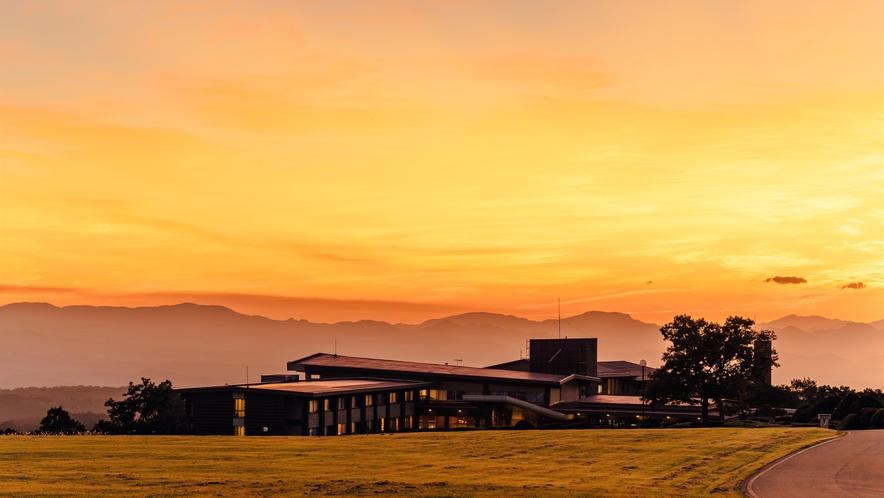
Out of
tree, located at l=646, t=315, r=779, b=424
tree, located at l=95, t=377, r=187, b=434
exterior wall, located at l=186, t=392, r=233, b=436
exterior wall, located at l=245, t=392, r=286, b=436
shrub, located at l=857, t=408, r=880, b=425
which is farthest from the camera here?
tree, located at l=646, t=315, r=779, b=424

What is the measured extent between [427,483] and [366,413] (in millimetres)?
83822

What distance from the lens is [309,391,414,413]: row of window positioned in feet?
374

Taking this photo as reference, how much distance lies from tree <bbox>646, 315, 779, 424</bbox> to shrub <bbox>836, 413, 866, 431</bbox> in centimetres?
2952

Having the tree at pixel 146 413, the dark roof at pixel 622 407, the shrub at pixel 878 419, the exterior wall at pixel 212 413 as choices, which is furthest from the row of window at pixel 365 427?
the shrub at pixel 878 419

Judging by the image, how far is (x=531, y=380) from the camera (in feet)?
488

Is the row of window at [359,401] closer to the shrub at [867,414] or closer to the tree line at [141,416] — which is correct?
the tree line at [141,416]

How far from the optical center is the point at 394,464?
54.0 meters

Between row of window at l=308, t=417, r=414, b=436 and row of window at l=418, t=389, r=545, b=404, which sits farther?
row of window at l=418, t=389, r=545, b=404

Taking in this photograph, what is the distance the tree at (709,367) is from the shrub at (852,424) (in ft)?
96.9

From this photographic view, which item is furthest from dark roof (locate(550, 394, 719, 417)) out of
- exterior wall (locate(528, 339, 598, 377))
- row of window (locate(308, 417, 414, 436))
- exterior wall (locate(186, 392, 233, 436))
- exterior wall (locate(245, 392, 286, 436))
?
exterior wall (locate(186, 392, 233, 436))

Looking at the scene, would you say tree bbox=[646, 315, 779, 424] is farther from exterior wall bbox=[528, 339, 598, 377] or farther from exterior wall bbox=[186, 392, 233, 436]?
exterior wall bbox=[186, 392, 233, 436]

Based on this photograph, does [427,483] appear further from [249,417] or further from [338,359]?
[338,359]

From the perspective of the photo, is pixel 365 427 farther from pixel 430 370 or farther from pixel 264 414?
pixel 430 370

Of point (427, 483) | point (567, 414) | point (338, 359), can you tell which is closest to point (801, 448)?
point (427, 483)
